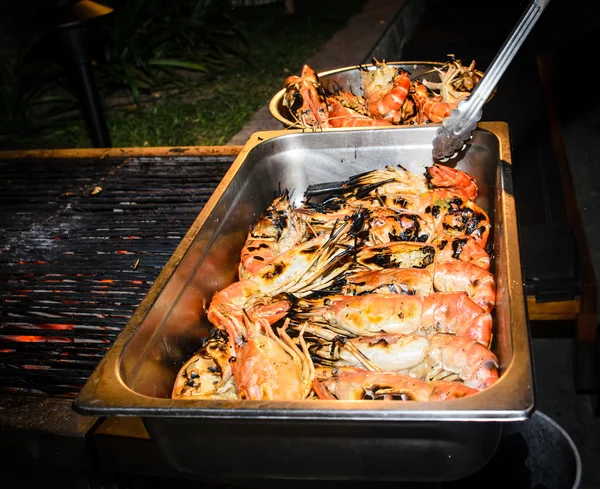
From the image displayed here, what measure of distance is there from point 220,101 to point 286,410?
664cm

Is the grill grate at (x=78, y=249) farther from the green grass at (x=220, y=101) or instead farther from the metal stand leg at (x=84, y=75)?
the green grass at (x=220, y=101)

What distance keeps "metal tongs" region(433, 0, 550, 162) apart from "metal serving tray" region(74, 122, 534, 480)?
0.86 feet

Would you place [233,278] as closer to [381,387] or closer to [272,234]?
[272,234]

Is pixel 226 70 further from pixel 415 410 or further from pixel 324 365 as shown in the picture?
pixel 415 410

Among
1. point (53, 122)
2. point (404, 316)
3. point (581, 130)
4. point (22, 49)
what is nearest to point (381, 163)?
point (404, 316)

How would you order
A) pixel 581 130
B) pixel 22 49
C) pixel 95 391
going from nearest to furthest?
pixel 95 391
pixel 581 130
pixel 22 49

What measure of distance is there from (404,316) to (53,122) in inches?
271

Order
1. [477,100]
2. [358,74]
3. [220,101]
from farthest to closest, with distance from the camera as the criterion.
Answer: [220,101]
[358,74]
[477,100]

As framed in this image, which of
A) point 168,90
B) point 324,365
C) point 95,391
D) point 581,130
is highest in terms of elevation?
point 95,391

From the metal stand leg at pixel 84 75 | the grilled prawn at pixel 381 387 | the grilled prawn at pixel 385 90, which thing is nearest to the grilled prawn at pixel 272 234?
the grilled prawn at pixel 381 387

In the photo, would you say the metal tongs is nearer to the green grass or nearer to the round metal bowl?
the round metal bowl

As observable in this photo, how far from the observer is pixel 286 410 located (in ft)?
5.19

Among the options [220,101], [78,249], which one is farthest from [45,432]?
[220,101]

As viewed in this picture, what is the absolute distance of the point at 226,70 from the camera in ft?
29.2
